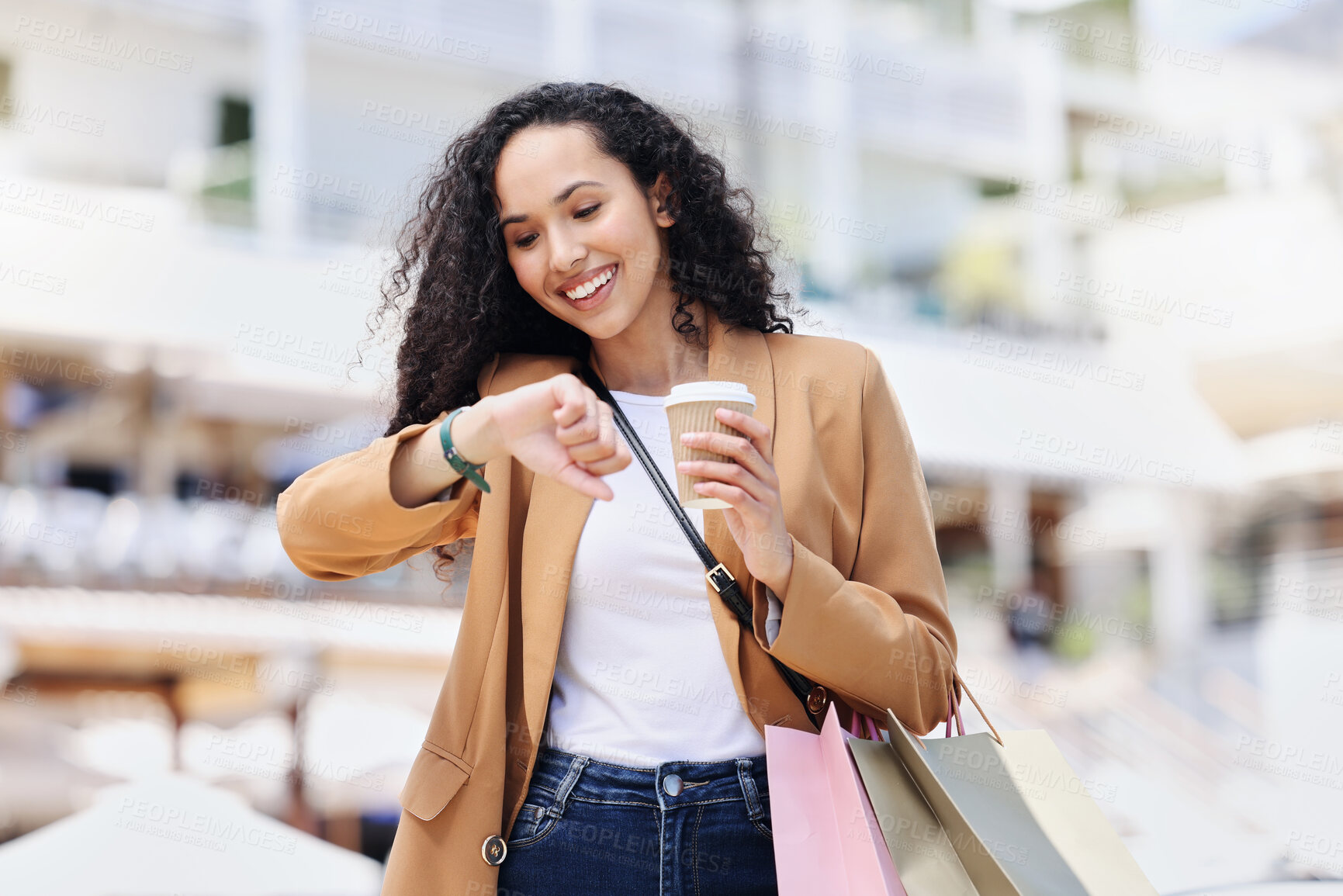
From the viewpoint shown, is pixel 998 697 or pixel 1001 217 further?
pixel 1001 217

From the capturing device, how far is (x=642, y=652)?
153cm

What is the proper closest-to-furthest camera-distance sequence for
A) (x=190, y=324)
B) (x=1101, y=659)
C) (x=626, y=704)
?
(x=626, y=704) → (x=190, y=324) → (x=1101, y=659)

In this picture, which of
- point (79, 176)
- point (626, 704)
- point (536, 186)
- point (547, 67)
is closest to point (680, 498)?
point (626, 704)

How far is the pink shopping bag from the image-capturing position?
130 cm

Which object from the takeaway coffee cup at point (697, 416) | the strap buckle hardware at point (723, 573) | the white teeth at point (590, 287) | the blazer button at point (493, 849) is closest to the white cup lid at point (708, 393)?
the takeaway coffee cup at point (697, 416)

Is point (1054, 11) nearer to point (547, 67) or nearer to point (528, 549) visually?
point (547, 67)

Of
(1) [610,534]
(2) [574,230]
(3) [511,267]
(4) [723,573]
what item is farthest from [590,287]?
(4) [723,573]

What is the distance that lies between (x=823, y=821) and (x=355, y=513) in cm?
66

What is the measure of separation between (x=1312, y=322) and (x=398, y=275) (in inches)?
588

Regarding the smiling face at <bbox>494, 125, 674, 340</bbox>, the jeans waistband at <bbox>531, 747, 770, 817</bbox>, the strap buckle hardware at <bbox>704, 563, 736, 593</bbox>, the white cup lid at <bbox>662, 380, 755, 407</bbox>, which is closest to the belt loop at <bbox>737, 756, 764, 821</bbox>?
the jeans waistband at <bbox>531, 747, 770, 817</bbox>

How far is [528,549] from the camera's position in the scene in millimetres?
1596

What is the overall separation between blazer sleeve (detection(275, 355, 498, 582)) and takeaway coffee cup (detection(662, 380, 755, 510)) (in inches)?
11.3

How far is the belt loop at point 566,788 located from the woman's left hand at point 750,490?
13.2 inches

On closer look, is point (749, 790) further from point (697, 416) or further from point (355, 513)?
point (355, 513)
